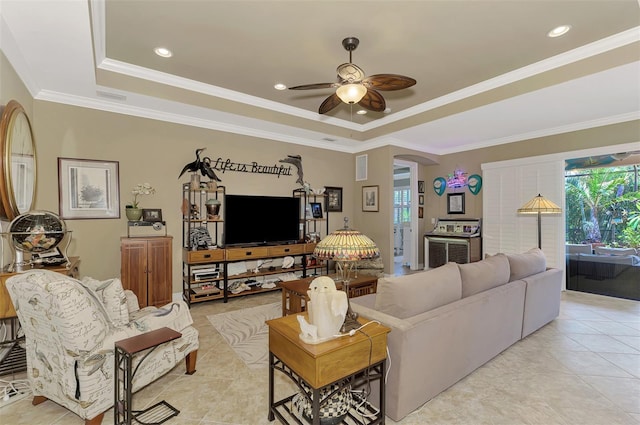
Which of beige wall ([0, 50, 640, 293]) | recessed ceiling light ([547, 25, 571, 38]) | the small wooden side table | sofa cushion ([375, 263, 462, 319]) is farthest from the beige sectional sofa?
beige wall ([0, 50, 640, 293])

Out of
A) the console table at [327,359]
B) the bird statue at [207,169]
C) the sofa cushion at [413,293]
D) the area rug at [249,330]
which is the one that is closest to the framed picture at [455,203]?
the area rug at [249,330]

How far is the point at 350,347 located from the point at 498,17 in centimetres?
300

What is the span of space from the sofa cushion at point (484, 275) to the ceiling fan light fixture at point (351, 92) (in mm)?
1768

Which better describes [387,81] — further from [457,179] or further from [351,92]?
[457,179]

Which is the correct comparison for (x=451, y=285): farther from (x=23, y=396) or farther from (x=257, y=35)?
(x=23, y=396)

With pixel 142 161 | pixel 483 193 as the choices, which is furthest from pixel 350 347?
pixel 483 193

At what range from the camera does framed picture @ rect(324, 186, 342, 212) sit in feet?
20.3

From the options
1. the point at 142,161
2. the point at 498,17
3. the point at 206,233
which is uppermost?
the point at 498,17

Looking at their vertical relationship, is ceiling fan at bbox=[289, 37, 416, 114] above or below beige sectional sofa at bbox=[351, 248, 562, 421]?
above

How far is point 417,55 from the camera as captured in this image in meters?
3.26

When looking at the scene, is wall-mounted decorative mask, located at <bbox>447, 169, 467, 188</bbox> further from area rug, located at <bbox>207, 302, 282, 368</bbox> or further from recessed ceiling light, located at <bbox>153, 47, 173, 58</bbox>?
recessed ceiling light, located at <bbox>153, 47, 173, 58</bbox>

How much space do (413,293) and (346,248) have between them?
60cm

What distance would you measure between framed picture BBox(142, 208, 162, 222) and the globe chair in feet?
7.37

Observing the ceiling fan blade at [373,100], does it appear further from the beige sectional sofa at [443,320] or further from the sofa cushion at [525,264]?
the sofa cushion at [525,264]
